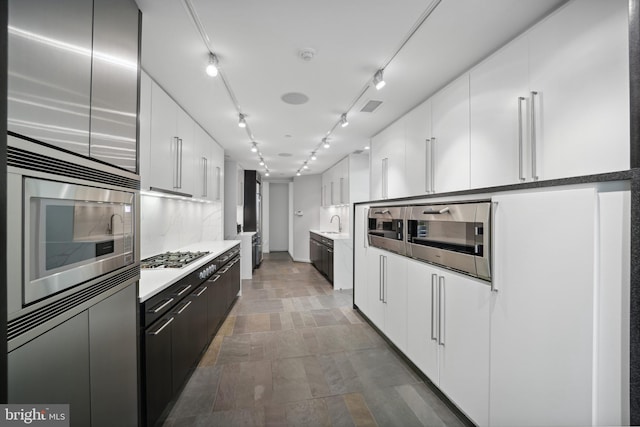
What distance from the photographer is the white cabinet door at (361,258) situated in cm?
394

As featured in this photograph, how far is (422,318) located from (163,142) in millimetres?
2857

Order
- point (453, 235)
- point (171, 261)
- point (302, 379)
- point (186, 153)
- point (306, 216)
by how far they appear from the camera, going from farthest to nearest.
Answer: point (306, 216) < point (186, 153) < point (171, 261) < point (302, 379) < point (453, 235)

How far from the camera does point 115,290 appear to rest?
1.37 m

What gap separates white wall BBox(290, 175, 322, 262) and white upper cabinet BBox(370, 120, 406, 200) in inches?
189

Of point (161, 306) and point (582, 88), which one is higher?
point (582, 88)

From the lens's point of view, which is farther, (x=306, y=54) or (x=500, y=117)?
(x=306, y=54)

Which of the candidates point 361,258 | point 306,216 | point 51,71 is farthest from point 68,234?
point 306,216

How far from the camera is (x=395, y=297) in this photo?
3037mm

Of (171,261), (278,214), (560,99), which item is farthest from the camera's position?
(278,214)

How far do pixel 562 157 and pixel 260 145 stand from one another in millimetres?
4192

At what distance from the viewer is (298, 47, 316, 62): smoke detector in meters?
2.03

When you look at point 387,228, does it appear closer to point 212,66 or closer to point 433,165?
point 433,165

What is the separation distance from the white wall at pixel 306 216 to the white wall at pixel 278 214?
5.56ft

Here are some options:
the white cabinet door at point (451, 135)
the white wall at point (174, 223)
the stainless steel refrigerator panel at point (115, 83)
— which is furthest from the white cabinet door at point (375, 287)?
the stainless steel refrigerator panel at point (115, 83)
